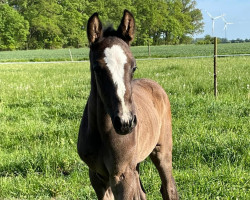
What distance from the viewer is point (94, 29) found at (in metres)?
2.19

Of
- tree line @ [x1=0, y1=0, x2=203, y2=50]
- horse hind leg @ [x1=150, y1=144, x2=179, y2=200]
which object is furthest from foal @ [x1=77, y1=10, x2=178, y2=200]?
tree line @ [x1=0, y1=0, x2=203, y2=50]

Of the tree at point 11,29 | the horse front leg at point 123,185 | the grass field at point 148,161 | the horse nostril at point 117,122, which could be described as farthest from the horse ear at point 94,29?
the tree at point 11,29

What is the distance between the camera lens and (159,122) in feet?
10.3

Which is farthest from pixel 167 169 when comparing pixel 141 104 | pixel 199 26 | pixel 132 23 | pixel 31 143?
pixel 199 26

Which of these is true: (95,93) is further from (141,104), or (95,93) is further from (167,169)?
(167,169)

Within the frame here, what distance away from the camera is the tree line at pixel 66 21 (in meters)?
61.8

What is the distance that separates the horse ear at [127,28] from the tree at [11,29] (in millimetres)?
62245

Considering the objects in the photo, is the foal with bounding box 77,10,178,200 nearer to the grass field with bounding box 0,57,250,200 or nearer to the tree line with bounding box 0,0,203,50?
the grass field with bounding box 0,57,250,200

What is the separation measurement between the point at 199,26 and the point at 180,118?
316 feet

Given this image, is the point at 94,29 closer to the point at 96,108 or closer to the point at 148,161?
the point at 96,108

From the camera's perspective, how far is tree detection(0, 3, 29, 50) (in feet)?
198

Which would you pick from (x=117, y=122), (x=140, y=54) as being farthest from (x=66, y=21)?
(x=117, y=122)

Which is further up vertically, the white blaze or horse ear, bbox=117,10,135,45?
horse ear, bbox=117,10,135,45

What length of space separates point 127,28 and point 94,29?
0.26m
